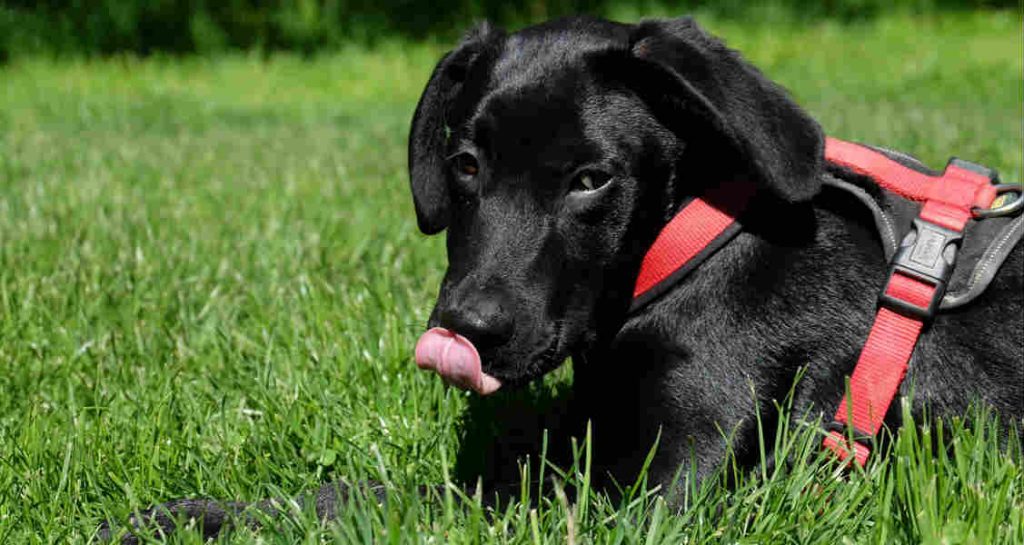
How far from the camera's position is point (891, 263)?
2.42 metres

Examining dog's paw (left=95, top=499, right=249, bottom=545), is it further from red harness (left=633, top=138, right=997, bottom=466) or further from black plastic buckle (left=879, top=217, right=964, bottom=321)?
black plastic buckle (left=879, top=217, right=964, bottom=321)

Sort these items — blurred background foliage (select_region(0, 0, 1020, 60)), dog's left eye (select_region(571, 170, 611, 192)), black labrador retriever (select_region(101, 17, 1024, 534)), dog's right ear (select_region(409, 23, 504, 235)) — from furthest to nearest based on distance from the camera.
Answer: blurred background foliage (select_region(0, 0, 1020, 60)) < dog's right ear (select_region(409, 23, 504, 235)) < dog's left eye (select_region(571, 170, 611, 192)) < black labrador retriever (select_region(101, 17, 1024, 534))

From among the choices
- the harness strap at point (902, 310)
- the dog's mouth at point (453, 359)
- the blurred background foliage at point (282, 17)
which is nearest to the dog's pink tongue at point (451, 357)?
the dog's mouth at point (453, 359)

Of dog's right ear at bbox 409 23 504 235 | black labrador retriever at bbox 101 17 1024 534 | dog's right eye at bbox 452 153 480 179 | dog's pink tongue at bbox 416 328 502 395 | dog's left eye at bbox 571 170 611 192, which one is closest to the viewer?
dog's pink tongue at bbox 416 328 502 395

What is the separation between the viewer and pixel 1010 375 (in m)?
2.46

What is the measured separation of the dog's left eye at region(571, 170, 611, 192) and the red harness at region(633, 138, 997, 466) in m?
0.18

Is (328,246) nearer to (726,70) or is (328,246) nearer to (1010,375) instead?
→ (726,70)

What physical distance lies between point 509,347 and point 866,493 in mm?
735

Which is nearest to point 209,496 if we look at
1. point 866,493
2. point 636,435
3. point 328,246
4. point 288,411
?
point 288,411

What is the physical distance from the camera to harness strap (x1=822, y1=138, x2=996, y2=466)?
2.37 meters

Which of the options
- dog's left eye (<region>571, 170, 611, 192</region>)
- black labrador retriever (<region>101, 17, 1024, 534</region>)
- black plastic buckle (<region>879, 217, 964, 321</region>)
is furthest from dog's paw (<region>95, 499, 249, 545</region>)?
black plastic buckle (<region>879, 217, 964, 321</region>)

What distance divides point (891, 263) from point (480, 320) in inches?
35.9

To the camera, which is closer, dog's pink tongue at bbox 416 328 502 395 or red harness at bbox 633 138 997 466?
dog's pink tongue at bbox 416 328 502 395

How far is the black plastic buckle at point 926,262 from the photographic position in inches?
93.3
